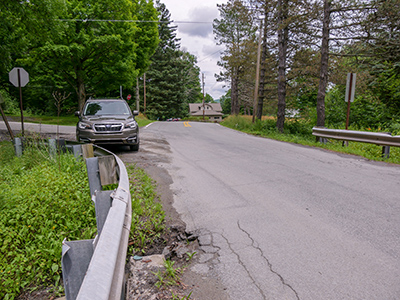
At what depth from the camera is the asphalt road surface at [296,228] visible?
2393 mm

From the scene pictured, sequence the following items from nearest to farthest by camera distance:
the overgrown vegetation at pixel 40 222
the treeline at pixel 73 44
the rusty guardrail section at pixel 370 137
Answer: the overgrown vegetation at pixel 40 222 → the rusty guardrail section at pixel 370 137 → the treeline at pixel 73 44

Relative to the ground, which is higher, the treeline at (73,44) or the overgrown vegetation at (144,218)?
the treeline at (73,44)

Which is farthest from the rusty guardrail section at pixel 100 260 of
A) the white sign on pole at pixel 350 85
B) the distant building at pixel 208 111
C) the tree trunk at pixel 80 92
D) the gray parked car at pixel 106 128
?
the distant building at pixel 208 111

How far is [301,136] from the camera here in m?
16.5

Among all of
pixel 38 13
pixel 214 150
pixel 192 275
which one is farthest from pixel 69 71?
pixel 192 275

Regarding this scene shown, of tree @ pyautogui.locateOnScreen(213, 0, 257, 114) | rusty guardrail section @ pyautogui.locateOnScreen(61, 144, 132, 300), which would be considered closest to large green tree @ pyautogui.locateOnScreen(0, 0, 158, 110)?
tree @ pyautogui.locateOnScreen(213, 0, 257, 114)

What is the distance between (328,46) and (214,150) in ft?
30.0

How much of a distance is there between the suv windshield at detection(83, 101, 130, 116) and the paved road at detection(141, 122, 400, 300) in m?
4.20

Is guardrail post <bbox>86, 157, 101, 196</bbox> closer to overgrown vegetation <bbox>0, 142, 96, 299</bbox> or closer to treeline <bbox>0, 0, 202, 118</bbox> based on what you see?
overgrown vegetation <bbox>0, 142, 96, 299</bbox>

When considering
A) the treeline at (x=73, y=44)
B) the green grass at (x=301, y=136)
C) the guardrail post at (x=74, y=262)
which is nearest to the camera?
the guardrail post at (x=74, y=262)

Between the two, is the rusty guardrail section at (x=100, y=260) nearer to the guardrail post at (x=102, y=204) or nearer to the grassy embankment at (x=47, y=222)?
the guardrail post at (x=102, y=204)

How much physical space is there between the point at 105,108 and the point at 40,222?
6.79 metres

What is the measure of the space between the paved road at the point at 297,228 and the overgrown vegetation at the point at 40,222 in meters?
1.51

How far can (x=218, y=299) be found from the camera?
7.21ft
